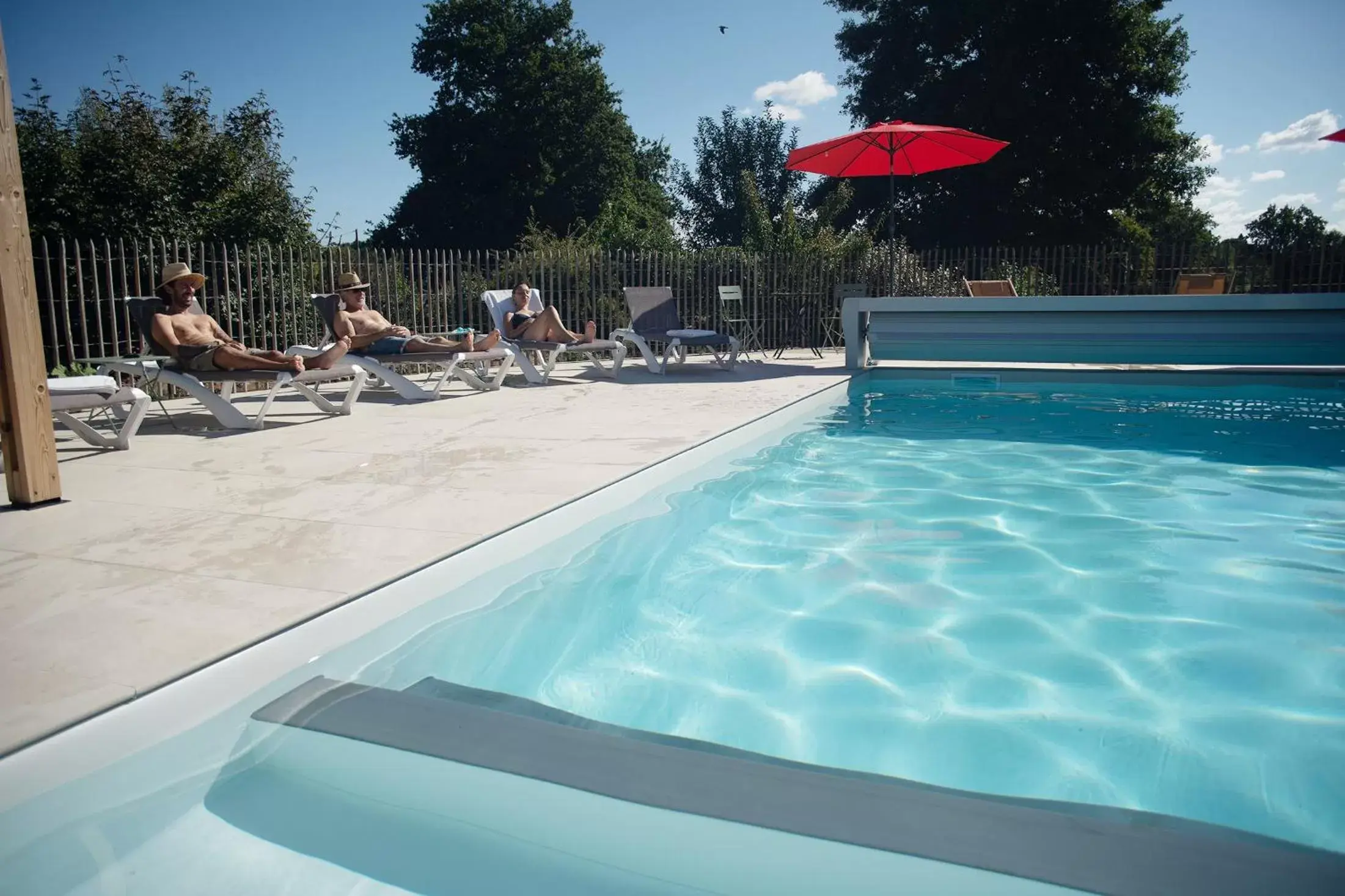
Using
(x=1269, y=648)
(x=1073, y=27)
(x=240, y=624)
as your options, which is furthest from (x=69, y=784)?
(x=1073, y=27)

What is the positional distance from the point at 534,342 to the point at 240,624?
6.69m

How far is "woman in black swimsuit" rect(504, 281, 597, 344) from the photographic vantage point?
8828mm

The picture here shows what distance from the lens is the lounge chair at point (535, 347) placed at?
340 inches

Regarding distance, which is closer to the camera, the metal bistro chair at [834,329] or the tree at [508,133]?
the metal bistro chair at [834,329]

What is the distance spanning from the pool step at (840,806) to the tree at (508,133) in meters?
29.5

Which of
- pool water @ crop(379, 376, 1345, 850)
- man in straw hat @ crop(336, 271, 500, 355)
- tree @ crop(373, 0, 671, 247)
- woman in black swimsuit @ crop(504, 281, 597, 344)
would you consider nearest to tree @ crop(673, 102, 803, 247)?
tree @ crop(373, 0, 671, 247)

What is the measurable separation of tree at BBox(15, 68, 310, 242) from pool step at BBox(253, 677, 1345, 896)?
38.0 ft

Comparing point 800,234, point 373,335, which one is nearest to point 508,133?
point 800,234

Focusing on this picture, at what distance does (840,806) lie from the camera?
155 centimetres

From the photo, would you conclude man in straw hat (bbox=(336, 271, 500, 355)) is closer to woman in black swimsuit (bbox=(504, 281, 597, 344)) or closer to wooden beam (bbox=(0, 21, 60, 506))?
woman in black swimsuit (bbox=(504, 281, 597, 344))

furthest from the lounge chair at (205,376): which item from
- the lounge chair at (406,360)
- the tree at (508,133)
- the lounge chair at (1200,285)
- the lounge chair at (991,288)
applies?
the tree at (508,133)

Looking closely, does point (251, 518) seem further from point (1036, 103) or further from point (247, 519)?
point (1036, 103)

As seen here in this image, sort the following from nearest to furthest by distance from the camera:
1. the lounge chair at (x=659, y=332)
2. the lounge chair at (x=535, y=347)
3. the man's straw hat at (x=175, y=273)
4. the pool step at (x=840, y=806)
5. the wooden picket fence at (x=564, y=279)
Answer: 1. the pool step at (x=840, y=806)
2. the man's straw hat at (x=175, y=273)
3. the wooden picket fence at (x=564, y=279)
4. the lounge chair at (x=535, y=347)
5. the lounge chair at (x=659, y=332)

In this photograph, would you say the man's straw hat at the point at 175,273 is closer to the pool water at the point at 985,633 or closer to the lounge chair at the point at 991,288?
the pool water at the point at 985,633
